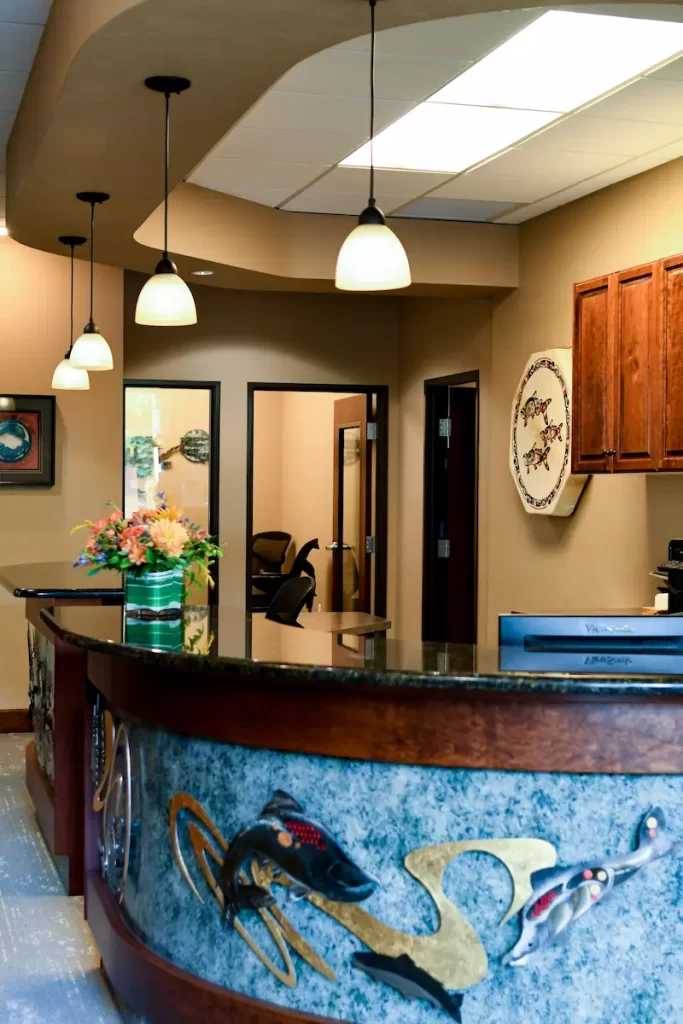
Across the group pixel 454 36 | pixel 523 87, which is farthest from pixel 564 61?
pixel 454 36

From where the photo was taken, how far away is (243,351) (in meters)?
8.06

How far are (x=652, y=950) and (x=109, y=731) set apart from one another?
1.73 m

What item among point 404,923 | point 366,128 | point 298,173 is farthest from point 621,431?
point 404,923

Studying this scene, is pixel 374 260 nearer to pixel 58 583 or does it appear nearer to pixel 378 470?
pixel 58 583

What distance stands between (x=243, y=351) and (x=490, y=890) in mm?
5852

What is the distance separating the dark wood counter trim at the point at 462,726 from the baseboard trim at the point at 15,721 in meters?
4.32

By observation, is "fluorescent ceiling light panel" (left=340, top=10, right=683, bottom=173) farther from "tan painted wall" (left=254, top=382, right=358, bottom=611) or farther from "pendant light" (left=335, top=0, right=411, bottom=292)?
"tan painted wall" (left=254, top=382, right=358, bottom=611)

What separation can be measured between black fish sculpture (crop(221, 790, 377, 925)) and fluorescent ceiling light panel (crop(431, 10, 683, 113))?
252cm

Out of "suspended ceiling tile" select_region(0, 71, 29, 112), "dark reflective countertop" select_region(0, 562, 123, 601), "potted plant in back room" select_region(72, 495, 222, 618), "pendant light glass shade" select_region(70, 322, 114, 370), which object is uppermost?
"suspended ceiling tile" select_region(0, 71, 29, 112)

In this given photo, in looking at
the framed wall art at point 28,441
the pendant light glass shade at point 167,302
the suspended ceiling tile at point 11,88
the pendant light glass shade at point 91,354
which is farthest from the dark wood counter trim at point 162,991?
the framed wall art at point 28,441

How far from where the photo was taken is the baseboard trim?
683cm

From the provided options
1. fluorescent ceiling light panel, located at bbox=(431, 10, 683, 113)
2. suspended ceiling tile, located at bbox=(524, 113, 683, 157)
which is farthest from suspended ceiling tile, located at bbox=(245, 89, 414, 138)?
suspended ceiling tile, located at bbox=(524, 113, 683, 157)

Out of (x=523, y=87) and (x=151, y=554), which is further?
(x=523, y=87)

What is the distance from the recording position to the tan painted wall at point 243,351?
312 inches
